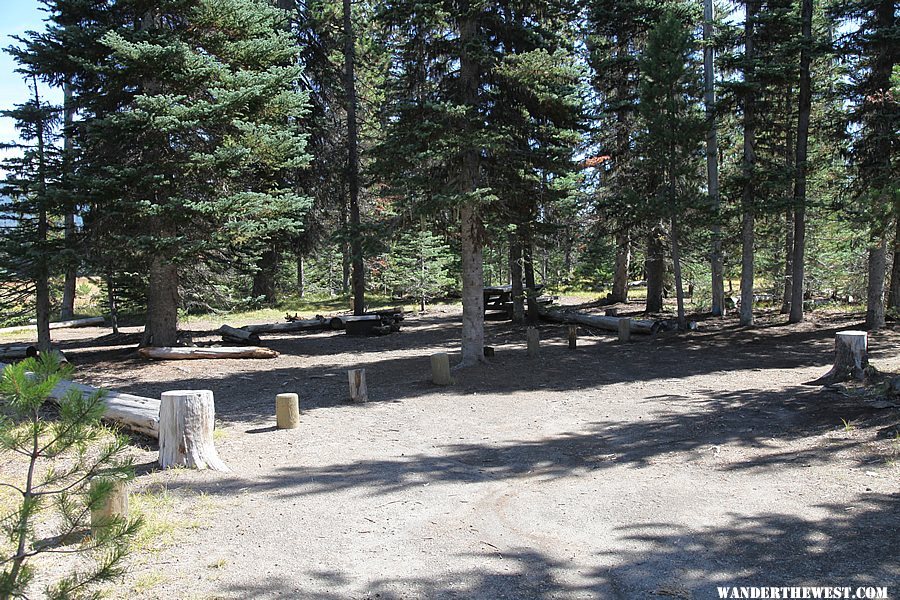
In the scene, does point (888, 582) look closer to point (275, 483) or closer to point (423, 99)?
point (275, 483)

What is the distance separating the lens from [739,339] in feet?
50.9

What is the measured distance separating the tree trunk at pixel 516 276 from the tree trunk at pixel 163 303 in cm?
781

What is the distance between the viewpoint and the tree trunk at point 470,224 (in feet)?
39.3

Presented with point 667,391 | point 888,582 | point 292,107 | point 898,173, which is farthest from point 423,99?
point 888,582

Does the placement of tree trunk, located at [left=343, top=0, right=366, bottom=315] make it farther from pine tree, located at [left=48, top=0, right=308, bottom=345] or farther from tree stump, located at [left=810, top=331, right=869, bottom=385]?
tree stump, located at [left=810, top=331, right=869, bottom=385]

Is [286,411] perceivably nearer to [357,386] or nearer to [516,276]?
[357,386]

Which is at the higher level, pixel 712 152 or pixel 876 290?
pixel 712 152

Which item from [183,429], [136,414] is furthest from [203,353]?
[183,429]

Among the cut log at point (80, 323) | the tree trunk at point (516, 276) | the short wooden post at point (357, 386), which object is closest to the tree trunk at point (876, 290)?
the tree trunk at point (516, 276)

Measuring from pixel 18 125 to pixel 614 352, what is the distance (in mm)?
14578

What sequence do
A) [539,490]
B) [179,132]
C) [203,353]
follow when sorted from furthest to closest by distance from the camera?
1. [203,353]
2. [179,132]
3. [539,490]

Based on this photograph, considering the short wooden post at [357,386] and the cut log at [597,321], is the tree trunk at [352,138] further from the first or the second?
the short wooden post at [357,386]

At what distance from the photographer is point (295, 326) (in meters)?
20.0

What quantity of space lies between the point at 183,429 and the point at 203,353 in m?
8.06
